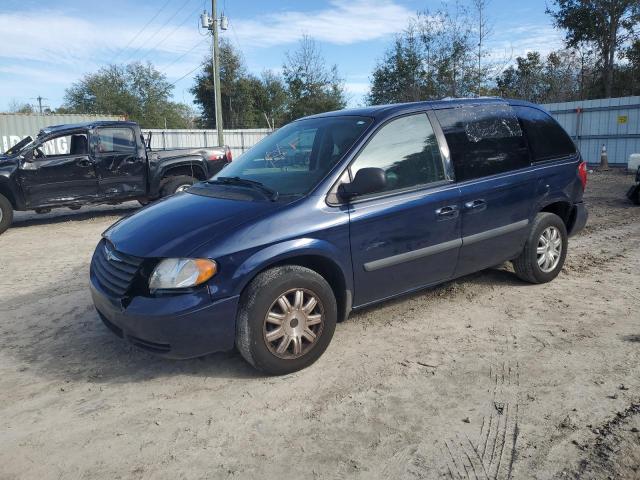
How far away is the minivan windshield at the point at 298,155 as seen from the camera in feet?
12.4

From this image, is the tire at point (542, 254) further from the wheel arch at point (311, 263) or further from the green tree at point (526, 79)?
the green tree at point (526, 79)

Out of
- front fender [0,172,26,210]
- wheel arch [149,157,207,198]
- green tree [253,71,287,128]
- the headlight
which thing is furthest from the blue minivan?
green tree [253,71,287,128]

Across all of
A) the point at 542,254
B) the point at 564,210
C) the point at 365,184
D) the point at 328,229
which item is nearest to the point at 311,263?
the point at 328,229

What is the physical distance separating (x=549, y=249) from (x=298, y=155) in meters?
2.76

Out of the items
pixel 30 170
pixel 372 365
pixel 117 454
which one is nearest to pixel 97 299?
pixel 117 454

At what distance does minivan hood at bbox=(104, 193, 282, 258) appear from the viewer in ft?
10.6

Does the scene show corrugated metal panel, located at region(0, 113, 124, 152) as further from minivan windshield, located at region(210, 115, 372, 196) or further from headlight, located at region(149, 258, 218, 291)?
headlight, located at region(149, 258, 218, 291)

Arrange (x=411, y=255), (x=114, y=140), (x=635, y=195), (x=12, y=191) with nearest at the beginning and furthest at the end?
(x=411, y=255) < (x=12, y=191) < (x=114, y=140) < (x=635, y=195)

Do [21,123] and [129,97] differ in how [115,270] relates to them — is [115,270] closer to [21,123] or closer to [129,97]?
[21,123]

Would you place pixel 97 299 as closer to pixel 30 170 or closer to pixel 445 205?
pixel 445 205

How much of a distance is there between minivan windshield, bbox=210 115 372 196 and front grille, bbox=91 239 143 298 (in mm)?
1095

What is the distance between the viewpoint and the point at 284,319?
3.33 m

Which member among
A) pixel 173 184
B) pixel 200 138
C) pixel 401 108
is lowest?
pixel 173 184

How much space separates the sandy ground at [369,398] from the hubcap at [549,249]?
294mm
